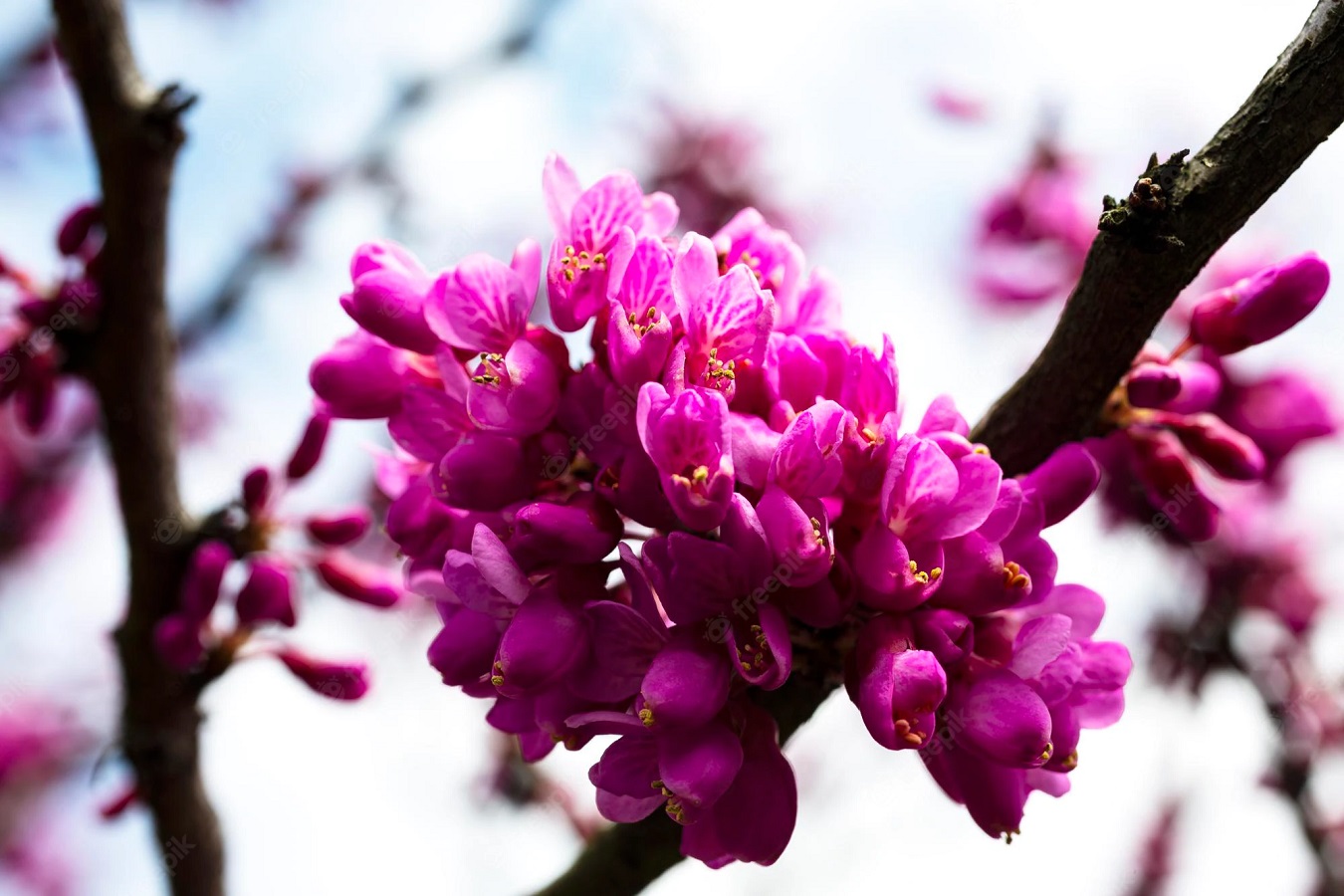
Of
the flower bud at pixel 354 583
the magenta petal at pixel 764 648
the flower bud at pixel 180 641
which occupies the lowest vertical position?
the flower bud at pixel 180 641

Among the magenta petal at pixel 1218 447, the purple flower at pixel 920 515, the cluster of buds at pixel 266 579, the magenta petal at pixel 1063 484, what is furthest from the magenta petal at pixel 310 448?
the magenta petal at pixel 1218 447

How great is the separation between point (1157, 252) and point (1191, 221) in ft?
0.16

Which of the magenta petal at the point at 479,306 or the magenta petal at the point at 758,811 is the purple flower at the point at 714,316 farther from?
the magenta petal at the point at 758,811

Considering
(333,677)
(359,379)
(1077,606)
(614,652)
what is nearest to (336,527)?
(333,677)

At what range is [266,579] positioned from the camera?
2.14m

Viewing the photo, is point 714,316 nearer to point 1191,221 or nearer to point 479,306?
point 479,306

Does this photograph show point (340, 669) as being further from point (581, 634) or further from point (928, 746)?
point (928, 746)

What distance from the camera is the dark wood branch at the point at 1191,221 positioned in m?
1.24

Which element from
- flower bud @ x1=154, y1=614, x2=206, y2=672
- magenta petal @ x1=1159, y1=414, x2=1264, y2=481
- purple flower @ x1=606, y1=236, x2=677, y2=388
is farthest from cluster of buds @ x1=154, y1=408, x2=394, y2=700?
magenta petal @ x1=1159, y1=414, x2=1264, y2=481

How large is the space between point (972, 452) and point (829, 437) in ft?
0.57

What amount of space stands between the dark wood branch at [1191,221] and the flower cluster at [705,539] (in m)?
0.15

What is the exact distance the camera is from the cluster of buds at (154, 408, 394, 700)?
2.11 m

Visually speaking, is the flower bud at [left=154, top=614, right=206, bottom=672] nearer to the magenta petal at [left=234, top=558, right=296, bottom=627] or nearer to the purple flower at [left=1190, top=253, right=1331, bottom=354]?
the magenta petal at [left=234, top=558, right=296, bottom=627]

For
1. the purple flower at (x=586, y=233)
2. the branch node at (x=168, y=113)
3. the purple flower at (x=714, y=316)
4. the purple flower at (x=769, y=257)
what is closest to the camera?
the purple flower at (x=714, y=316)
